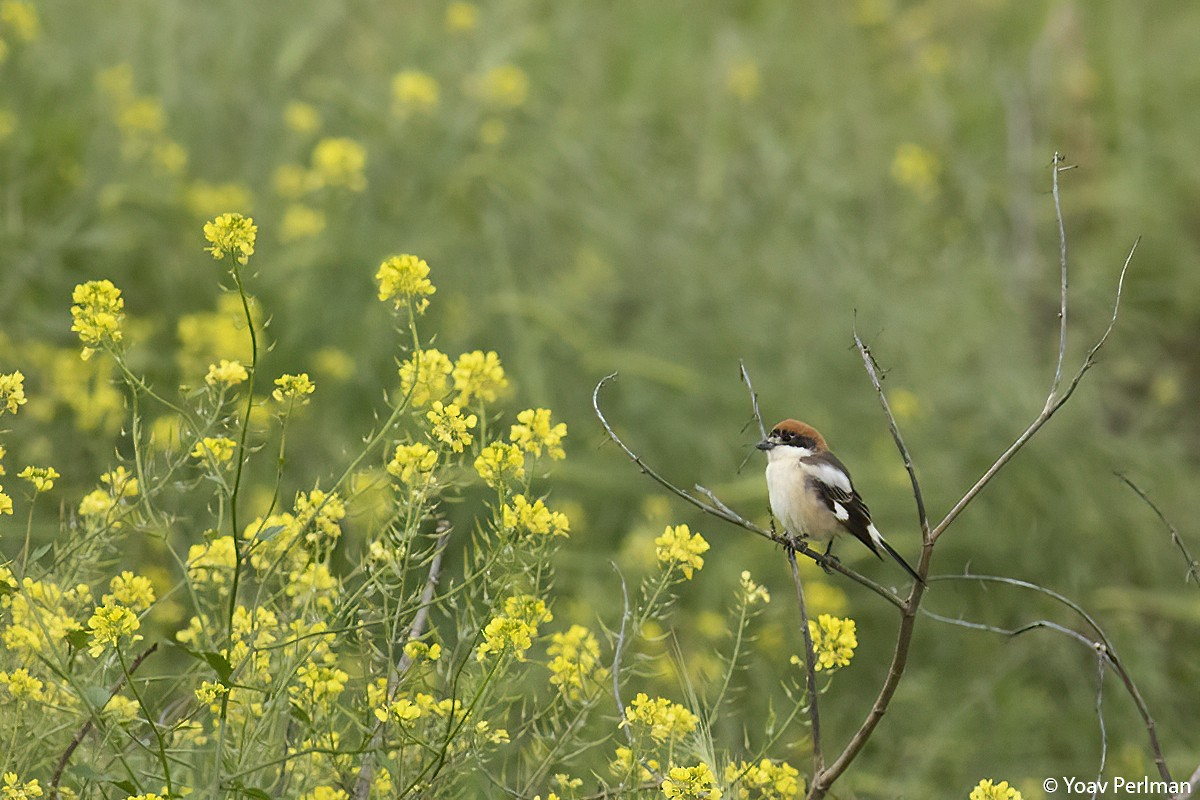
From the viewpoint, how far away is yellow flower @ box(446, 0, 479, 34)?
23.4 ft

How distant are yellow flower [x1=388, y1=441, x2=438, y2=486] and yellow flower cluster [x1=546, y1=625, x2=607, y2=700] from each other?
35 centimetres

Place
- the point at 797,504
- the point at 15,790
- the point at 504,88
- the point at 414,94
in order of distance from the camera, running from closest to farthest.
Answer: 1. the point at 15,790
2. the point at 797,504
3. the point at 414,94
4. the point at 504,88

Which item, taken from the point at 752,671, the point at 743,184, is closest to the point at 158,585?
the point at 752,671

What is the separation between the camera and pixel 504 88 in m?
6.47

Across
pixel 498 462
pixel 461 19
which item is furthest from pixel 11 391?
pixel 461 19

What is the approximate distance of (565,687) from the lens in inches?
98.2

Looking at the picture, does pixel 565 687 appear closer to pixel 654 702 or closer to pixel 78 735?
pixel 654 702

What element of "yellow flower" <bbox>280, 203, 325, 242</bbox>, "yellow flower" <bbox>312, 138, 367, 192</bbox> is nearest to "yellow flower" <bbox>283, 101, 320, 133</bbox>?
"yellow flower" <bbox>312, 138, 367, 192</bbox>

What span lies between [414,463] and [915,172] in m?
5.45

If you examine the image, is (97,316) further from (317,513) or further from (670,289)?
(670,289)

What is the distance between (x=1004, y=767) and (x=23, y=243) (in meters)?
4.06

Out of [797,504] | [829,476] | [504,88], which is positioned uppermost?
[504,88]

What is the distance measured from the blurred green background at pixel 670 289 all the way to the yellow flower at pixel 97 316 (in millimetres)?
2013

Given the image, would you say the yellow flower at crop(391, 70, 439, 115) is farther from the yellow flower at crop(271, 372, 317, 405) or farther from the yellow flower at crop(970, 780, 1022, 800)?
the yellow flower at crop(970, 780, 1022, 800)
